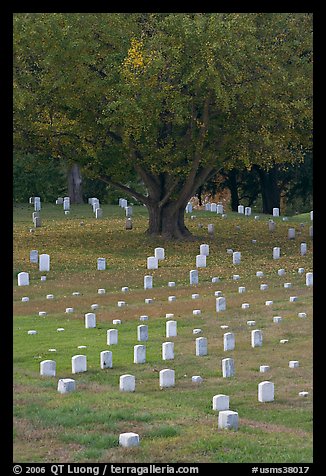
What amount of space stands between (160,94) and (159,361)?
1617cm

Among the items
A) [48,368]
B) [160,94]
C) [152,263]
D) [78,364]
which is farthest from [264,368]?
[160,94]

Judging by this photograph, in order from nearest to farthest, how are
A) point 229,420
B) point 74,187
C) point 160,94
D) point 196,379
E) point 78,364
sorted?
1. point 229,420
2. point 196,379
3. point 78,364
4. point 160,94
5. point 74,187

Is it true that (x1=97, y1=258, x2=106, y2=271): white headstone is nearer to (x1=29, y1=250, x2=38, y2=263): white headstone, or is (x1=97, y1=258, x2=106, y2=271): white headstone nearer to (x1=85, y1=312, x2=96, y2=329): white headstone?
(x1=29, y1=250, x2=38, y2=263): white headstone

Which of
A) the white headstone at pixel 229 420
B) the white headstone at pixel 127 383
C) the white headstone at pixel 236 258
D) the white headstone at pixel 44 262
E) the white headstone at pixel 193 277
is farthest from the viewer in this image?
the white headstone at pixel 236 258

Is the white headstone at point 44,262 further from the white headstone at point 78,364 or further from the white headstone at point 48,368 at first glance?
the white headstone at point 48,368

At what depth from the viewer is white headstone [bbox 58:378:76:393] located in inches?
442

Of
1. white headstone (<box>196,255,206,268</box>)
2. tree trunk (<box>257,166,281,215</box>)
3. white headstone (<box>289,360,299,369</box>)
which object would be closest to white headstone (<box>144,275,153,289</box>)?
white headstone (<box>196,255,206,268</box>)

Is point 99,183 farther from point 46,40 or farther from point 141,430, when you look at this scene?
point 141,430

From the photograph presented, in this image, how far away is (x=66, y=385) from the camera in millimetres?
11242

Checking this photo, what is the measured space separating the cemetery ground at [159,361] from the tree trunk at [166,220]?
2711 millimetres

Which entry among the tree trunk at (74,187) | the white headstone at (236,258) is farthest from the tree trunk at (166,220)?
the tree trunk at (74,187)

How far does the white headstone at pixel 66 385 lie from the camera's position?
11.2 meters

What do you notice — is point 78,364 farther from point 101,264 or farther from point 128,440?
point 101,264

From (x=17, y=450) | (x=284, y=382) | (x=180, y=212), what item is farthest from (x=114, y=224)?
(x=17, y=450)
